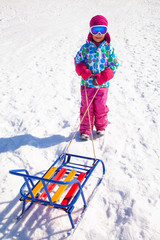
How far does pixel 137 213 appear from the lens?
2.62 meters

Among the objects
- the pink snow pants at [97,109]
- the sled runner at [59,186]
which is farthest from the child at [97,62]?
the sled runner at [59,186]

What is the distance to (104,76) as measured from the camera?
3.37 metres

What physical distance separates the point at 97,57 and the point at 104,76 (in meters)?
0.32

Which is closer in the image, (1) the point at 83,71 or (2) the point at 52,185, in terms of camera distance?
(2) the point at 52,185

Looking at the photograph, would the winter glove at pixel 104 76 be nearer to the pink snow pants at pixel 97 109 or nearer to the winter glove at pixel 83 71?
the winter glove at pixel 83 71

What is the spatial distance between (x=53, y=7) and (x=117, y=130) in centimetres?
1473

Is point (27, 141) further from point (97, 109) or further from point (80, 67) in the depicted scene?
point (80, 67)

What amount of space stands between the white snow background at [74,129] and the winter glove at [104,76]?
1.13 m

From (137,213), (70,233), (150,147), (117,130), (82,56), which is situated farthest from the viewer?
(117,130)

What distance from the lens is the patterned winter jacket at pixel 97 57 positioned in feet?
11.2

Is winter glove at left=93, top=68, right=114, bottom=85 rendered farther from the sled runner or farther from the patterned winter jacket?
the sled runner

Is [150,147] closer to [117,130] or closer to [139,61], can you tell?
[117,130]

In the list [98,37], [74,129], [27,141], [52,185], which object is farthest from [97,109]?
[52,185]

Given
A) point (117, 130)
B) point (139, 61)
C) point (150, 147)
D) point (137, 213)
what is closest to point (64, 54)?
point (139, 61)
